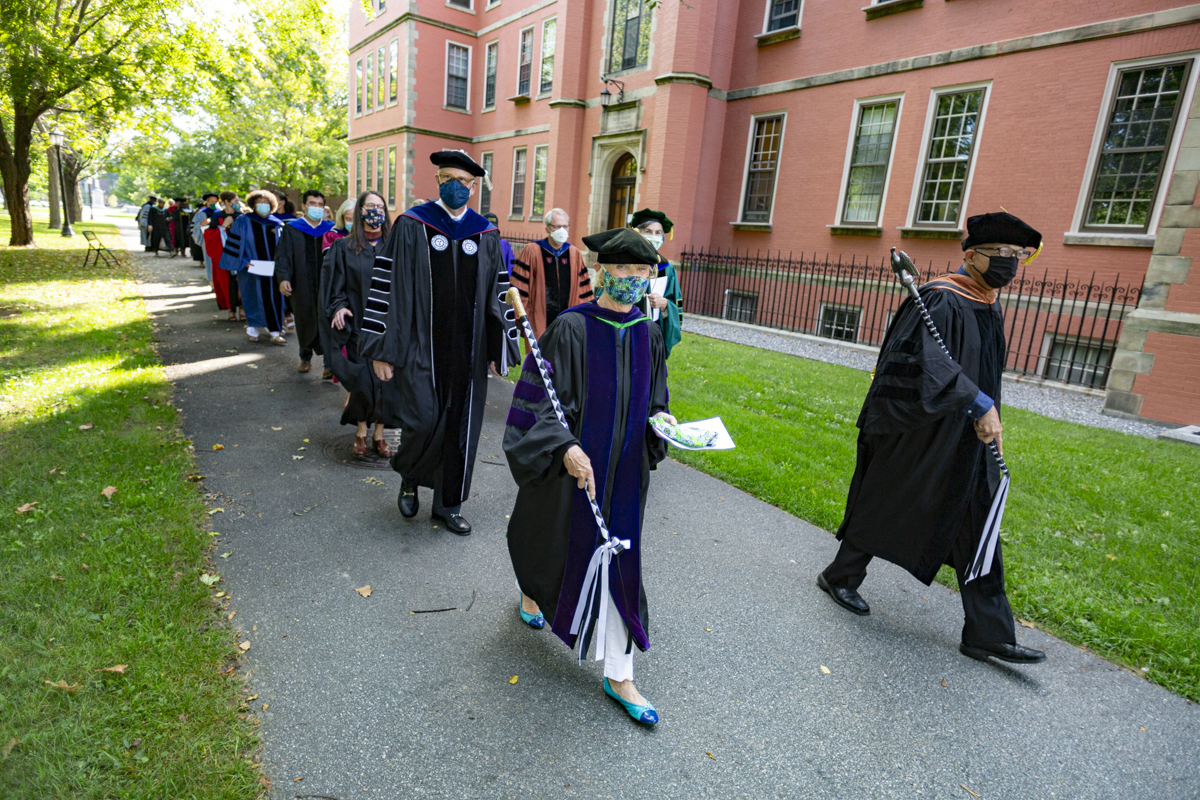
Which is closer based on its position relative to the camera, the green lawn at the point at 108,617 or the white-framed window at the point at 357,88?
the green lawn at the point at 108,617

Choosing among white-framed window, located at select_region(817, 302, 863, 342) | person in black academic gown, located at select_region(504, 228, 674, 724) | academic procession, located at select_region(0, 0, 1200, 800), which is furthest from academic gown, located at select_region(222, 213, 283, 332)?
white-framed window, located at select_region(817, 302, 863, 342)

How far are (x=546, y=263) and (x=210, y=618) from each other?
4.61 m

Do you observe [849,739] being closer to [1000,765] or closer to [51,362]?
[1000,765]

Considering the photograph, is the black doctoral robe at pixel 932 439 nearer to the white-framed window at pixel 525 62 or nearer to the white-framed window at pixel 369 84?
the white-framed window at pixel 525 62

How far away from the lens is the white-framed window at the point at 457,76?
91.2ft

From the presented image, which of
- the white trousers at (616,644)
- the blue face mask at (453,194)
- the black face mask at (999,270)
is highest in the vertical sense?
the blue face mask at (453,194)

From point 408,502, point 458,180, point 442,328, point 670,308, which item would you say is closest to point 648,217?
point 670,308

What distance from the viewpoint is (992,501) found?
136 inches

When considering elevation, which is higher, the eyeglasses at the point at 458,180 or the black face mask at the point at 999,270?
the eyeglasses at the point at 458,180

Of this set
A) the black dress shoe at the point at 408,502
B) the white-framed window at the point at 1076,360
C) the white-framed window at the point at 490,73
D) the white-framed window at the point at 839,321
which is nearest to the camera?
the black dress shoe at the point at 408,502

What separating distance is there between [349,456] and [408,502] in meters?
1.39

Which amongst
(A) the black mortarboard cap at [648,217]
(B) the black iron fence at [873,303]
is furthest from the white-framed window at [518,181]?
(A) the black mortarboard cap at [648,217]

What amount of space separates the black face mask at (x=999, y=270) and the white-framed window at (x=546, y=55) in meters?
22.8

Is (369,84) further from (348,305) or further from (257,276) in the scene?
(348,305)
